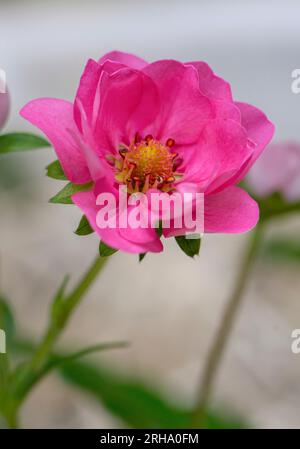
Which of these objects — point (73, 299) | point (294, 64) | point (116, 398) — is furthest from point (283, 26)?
point (73, 299)

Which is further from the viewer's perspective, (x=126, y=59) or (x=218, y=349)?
(x=218, y=349)

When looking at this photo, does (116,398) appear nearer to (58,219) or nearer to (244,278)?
(244,278)

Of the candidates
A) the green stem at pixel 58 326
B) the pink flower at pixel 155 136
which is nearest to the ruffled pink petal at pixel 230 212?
the pink flower at pixel 155 136

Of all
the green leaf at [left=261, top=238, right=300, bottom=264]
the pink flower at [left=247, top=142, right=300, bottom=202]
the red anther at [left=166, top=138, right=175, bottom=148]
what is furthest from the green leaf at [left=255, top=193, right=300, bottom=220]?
the green leaf at [left=261, top=238, right=300, bottom=264]

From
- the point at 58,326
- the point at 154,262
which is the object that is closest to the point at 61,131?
the point at 58,326

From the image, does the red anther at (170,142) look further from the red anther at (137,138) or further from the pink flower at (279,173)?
the pink flower at (279,173)

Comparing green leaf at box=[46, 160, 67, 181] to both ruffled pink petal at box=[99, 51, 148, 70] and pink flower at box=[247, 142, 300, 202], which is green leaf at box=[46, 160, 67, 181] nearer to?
ruffled pink petal at box=[99, 51, 148, 70]

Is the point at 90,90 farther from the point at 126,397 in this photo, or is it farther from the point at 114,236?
the point at 126,397
